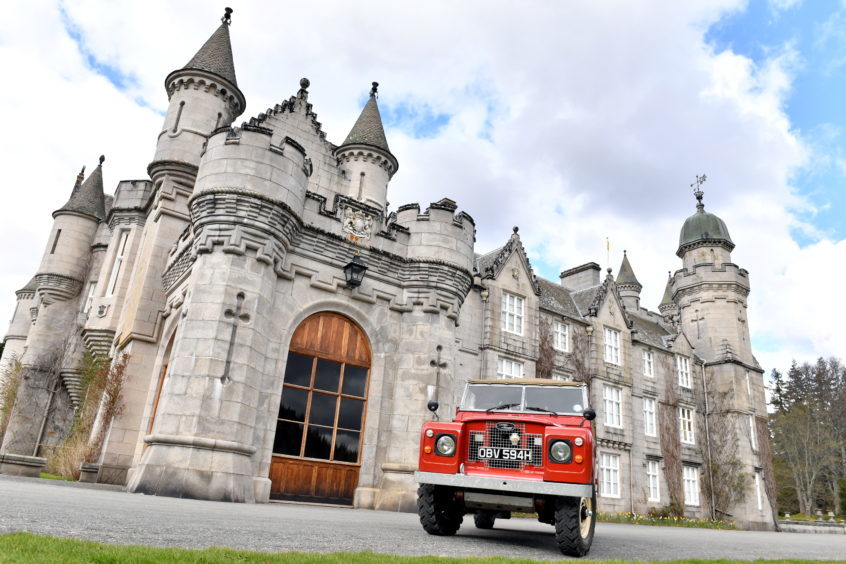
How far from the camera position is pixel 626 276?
51.7 metres

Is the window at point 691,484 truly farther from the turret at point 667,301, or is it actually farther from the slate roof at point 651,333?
the turret at point 667,301

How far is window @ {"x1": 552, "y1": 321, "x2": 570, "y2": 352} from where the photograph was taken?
29094mm

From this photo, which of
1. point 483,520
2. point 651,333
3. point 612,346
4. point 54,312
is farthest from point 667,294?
point 483,520

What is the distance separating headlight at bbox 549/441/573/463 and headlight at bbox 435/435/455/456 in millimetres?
1307

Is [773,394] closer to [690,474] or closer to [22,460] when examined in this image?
[690,474]

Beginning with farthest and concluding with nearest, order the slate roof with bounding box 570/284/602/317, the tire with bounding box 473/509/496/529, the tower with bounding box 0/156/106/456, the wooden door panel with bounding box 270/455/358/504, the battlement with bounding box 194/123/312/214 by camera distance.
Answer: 1. the slate roof with bounding box 570/284/602/317
2. the tower with bounding box 0/156/106/456
3. the battlement with bounding box 194/123/312/214
4. the wooden door panel with bounding box 270/455/358/504
5. the tire with bounding box 473/509/496/529

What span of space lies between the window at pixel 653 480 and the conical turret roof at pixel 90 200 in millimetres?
30856

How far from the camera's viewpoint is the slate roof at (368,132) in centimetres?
2234

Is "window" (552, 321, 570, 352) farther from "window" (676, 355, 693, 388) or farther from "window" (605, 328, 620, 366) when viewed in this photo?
"window" (676, 355, 693, 388)

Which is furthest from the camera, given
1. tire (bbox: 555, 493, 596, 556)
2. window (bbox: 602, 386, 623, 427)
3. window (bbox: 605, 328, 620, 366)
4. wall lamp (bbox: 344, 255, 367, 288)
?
window (bbox: 605, 328, 620, 366)

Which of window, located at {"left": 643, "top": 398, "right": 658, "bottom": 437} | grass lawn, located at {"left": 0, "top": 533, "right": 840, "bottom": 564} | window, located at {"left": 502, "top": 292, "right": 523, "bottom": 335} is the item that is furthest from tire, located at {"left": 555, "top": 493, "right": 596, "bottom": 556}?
window, located at {"left": 643, "top": 398, "right": 658, "bottom": 437}

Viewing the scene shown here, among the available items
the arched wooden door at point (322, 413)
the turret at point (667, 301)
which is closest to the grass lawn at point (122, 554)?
the arched wooden door at point (322, 413)

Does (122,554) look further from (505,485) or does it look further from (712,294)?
(712,294)

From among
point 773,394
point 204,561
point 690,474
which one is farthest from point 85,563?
point 773,394
